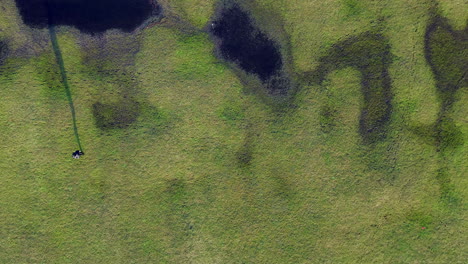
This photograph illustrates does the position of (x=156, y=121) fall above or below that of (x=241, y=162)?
above

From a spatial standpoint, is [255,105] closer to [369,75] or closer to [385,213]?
[369,75]

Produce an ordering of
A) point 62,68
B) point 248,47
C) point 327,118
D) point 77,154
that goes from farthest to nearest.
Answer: point 248,47 → point 62,68 → point 327,118 → point 77,154

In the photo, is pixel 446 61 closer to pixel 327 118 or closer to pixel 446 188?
pixel 446 188

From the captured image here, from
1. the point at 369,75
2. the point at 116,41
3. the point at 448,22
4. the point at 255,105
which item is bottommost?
the point at 255,105

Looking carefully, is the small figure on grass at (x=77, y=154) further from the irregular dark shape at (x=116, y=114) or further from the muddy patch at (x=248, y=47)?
the muddy patch at (x=248, y=47)

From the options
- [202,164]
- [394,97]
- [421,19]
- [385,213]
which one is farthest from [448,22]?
[202,164]

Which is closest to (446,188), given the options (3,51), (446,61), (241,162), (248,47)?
(446,61)
